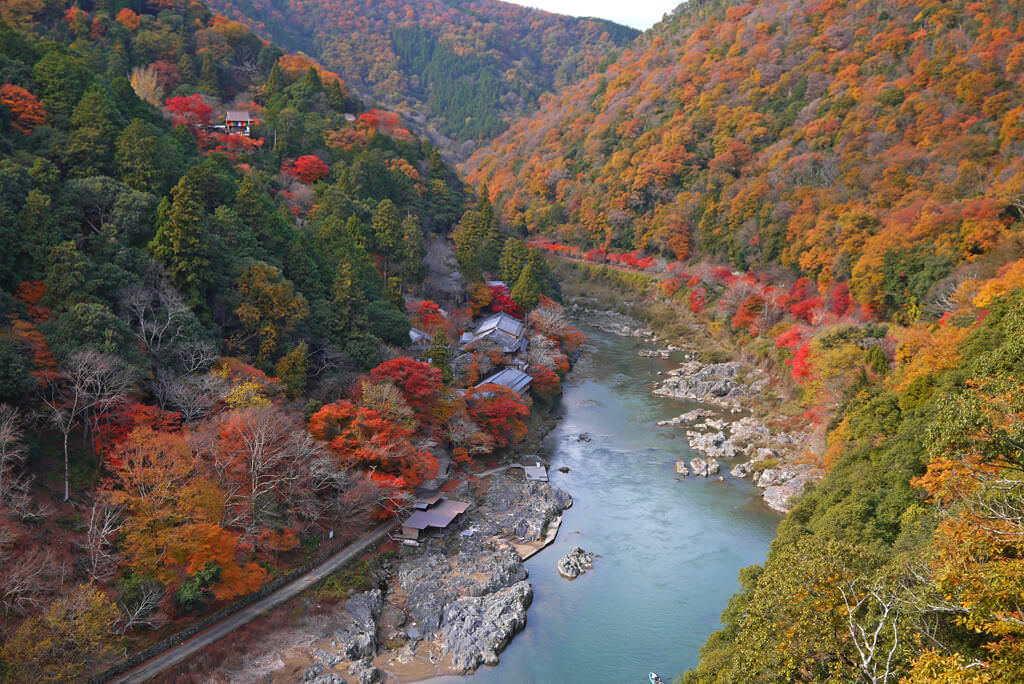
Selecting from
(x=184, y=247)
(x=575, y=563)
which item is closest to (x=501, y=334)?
(x=575, y=563)

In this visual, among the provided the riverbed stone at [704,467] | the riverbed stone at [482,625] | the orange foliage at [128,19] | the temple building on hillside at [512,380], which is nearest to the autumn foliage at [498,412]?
the temple building on hillside at [512,380]

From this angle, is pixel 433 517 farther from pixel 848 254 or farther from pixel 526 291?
pixel 848 254

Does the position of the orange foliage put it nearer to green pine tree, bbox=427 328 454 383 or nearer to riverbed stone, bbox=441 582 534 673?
green pine tree, bbox=427 328 454 383

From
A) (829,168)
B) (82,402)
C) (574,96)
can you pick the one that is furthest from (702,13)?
(82,402)

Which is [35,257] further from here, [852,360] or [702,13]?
[702,13]

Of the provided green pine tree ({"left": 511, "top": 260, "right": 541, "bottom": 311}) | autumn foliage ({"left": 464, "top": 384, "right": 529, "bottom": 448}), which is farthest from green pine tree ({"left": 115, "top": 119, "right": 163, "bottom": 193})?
green pine tree ({"left": 511, "top": 260, "right": 541, "bottom": 311})

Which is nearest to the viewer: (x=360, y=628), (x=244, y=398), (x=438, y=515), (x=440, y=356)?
(x=360, y=628)

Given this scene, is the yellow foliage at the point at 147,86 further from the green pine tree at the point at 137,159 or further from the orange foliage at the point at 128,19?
the green pine tree at the point at 137,159
